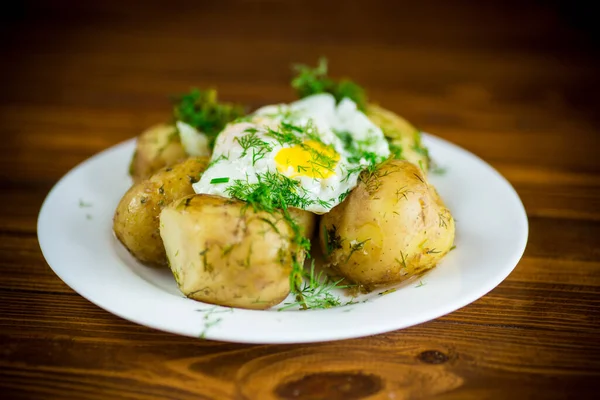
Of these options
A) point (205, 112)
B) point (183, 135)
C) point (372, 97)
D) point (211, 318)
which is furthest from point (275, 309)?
point (372, 97)

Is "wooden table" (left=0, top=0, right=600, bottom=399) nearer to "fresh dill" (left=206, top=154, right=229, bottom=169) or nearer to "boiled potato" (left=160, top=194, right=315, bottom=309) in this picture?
"boiled potato" (left=160, top=194, right=315, bottom=309)

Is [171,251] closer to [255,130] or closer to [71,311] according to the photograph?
[71,311]

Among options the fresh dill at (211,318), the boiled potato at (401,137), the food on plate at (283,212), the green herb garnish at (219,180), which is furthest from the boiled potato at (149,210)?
the boiled potato at (401,137)

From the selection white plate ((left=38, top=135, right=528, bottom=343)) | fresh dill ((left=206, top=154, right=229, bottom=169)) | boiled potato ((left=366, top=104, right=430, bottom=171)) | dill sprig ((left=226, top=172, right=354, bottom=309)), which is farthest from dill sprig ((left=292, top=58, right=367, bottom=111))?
dill sprig ((left=226, top=172, right=354, bottom=309))

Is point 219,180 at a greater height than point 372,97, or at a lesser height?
lesser

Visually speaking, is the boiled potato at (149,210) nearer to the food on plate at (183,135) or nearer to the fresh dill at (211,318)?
the food on plate at (183,135)

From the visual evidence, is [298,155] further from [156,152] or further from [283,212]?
[156,152]

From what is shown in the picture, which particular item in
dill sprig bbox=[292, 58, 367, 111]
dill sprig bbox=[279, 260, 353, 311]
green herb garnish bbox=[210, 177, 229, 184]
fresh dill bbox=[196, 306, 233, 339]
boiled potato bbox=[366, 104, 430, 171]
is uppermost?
dill sprig bbox=[292, 58, 367, 111]
